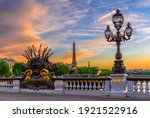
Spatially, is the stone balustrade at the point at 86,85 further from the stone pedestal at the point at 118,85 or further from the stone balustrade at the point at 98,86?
the stone pedestal at the point at 118,85

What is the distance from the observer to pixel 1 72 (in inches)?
4734

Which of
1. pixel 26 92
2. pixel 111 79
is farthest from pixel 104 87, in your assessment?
pixel 26 92

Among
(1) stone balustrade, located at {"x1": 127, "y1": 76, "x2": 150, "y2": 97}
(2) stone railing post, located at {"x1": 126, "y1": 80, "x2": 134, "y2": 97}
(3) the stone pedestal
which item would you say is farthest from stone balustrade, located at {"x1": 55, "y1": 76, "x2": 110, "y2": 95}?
(1) stone balustrade, located at {"x1": 127, "y1": 76, "x2": 150, "y2": 97}

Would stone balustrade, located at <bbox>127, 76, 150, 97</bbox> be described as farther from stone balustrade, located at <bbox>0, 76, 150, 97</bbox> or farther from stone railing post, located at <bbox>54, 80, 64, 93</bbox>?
stone railing post, located at <bbox>54, 80, 64, 93</bbox>

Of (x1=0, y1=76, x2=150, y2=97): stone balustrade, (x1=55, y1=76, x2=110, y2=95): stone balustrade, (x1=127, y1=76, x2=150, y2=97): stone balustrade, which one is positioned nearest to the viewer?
(x1=127, y1=76, x2=150, y2=97): stone balustrade

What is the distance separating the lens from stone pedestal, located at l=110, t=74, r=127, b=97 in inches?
770

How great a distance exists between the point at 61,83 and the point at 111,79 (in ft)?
13.9

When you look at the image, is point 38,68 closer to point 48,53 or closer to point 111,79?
point 48,53

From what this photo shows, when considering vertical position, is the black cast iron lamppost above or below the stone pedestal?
above

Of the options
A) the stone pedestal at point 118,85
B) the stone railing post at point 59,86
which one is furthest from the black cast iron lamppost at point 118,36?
the stone railing post at point 59,86

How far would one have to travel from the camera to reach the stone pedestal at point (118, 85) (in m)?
19.5

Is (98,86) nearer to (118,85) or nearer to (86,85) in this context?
(86,85)

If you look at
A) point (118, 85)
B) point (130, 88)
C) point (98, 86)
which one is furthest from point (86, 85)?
point (130, 88)

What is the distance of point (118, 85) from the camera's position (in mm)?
19719
